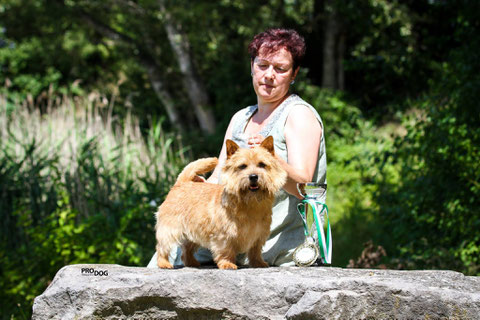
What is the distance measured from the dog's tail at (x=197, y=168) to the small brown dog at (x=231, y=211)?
20 cm

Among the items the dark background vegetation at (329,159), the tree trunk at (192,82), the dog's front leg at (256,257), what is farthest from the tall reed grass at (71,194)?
the tree trunk at (192,82)

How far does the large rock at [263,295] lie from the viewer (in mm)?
2555

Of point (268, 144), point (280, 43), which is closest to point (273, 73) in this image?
point (280, 43)

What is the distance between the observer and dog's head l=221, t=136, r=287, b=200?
2.84 m

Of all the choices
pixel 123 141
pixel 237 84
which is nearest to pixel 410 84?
pixel 123 141

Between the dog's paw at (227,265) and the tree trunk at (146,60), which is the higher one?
the tree trunk at (146,60)

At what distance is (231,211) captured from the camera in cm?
292

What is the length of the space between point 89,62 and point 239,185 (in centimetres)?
2149

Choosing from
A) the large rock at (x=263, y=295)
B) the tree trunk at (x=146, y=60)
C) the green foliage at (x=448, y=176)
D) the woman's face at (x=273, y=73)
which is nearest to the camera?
the large rock at (x=263, y=295)

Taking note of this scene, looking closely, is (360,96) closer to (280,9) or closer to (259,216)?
(280,9)

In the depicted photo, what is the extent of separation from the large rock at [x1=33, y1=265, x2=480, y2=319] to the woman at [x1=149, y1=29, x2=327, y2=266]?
520 millimetres

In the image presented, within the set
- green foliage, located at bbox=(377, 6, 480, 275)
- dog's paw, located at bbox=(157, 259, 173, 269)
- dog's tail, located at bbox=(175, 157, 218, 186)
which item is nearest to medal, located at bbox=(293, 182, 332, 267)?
dog's tail, located at bbox=(175, 157, 218, 186)

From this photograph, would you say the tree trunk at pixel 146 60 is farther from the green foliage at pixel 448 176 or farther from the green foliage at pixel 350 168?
the green foliage at pixel 448 176

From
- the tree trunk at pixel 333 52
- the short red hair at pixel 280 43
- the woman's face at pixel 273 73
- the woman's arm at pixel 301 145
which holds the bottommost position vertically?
the woman's arm at pixel 301 145
